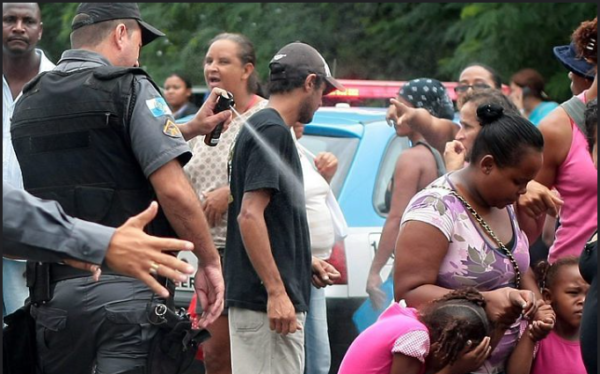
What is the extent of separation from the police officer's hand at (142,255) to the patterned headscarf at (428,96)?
12.0 ft

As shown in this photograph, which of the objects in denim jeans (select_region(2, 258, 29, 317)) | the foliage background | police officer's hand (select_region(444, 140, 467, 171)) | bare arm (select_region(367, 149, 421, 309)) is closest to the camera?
police officer's hand (select_region(444, 140, 467, 171))

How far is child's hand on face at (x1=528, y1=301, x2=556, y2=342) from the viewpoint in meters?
4.68

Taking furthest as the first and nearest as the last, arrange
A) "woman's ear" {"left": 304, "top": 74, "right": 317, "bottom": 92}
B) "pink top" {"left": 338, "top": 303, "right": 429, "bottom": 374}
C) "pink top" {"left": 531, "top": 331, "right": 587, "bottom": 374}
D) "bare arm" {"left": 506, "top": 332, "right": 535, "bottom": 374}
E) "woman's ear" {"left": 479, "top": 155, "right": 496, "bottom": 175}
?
"woman's ear" {"left": 304, "top": 74, "right": 317, "bottom": 92} < "pink top" {"left": 531, "top": 331, "right": 587, "bottom": 374} < "bare arm" {"left": 506, "top": 332, "right": 535, "bottom": 374} < "woman's ear" {"left": 479, "top": 155, "right": 496, "bottom": 175} < "pink top" {"left": 338, "top": 303, "right": 429, "bottom": 374}

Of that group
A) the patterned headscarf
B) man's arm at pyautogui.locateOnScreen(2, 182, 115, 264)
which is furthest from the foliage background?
man's arm at pyautogui.locateOnScreen(2, 182, 115, 264)

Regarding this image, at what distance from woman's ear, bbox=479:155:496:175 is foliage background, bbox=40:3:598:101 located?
272 inches

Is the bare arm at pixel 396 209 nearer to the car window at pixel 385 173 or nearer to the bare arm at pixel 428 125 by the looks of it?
the bare arm at pixel 428 125

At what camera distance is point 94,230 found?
3.31 meters

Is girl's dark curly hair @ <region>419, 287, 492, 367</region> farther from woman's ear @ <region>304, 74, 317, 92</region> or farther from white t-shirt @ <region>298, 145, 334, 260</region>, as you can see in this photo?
white t-shirt @ <region>298, 145, 334, 260</region>

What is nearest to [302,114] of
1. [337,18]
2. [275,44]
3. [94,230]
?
[94,230]

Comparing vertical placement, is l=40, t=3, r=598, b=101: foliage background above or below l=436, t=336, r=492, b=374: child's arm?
above

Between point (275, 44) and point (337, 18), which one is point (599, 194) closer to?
point (275, 44)

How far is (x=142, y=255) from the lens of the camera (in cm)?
320

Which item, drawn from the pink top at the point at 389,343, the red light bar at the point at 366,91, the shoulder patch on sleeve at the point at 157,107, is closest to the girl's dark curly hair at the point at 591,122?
the pink top at the point at 389,343

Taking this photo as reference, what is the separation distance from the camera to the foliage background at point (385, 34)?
38.4ft
